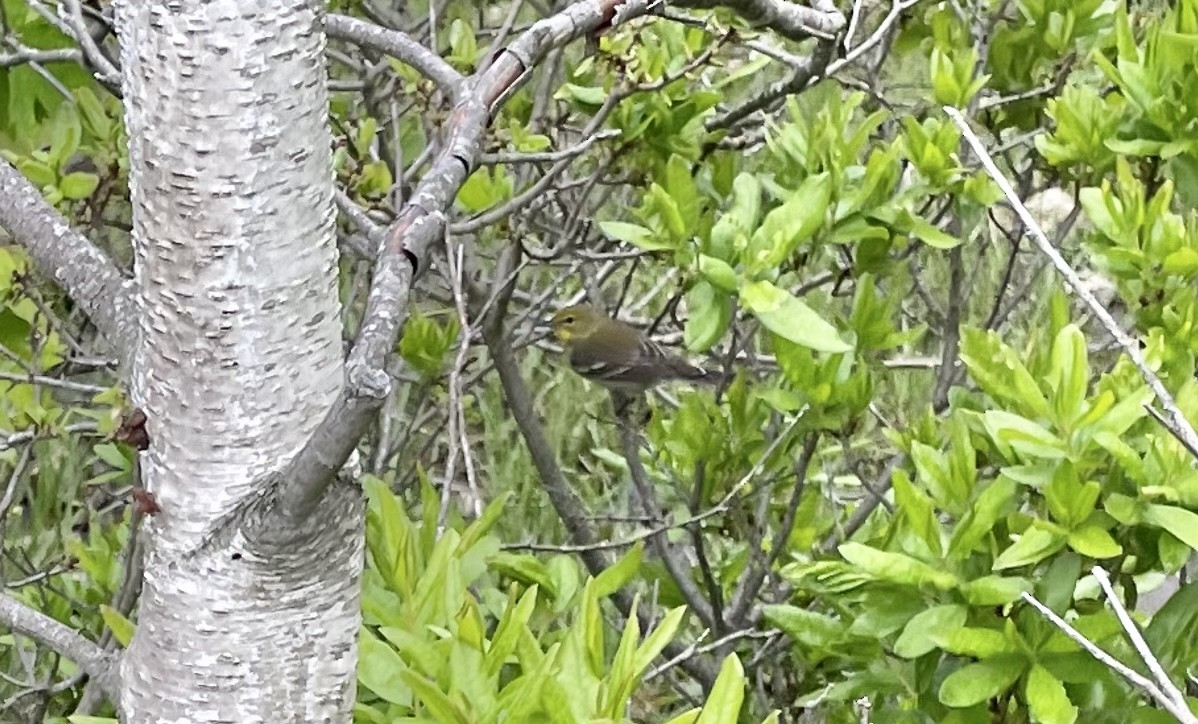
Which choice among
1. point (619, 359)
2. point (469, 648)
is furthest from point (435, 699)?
point (619, 359)

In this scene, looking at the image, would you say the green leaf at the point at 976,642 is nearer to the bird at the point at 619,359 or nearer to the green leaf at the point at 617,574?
the green leaf at the point at 617,574

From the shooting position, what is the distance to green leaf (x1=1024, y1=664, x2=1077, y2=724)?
3.99 feet

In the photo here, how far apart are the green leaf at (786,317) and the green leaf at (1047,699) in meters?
0.39

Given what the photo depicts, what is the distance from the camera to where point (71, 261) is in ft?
4.09

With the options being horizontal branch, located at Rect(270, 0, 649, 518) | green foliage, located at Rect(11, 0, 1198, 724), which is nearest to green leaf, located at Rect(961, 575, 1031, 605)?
green foliage, located at Rect(11, 0, 1198, 724)

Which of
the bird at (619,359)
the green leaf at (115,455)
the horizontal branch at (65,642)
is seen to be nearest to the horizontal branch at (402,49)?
the horizontal branch at (65,642)

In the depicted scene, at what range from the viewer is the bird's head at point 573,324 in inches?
106

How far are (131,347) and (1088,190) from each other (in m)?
1.09

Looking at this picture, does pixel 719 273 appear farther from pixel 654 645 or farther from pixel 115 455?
pixel 115 455

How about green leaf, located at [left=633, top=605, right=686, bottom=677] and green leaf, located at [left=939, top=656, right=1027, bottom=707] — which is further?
green leaf, located at [left=939, top=656, right=1027, bottom=707]

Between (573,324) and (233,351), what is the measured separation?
178 centimetres

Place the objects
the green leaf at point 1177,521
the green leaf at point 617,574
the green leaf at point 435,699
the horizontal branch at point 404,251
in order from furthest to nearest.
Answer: the green leaf at point 617,574
the green leaf at point 1177,521
the green leaf at point 435,699
the horizontal branch at point 404,251

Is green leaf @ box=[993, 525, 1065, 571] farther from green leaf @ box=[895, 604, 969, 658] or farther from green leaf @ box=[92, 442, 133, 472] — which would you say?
green leaf @ box=[92, 442, 133, 472]

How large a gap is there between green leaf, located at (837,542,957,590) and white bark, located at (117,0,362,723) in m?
0.47
